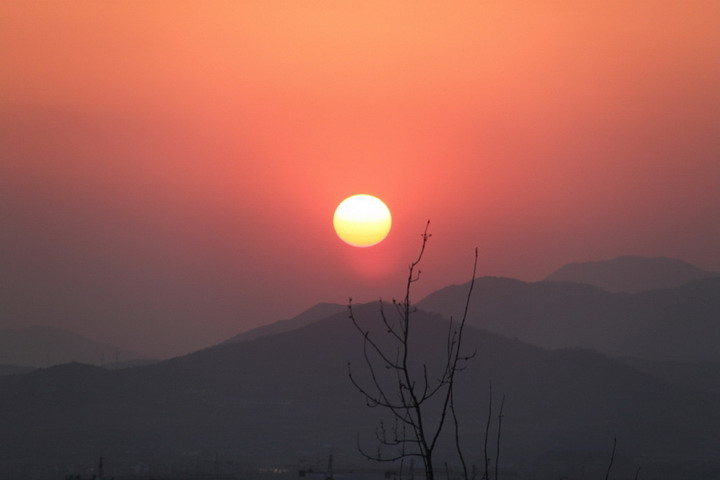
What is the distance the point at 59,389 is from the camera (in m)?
132

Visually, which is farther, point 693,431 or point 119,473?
point 693,431

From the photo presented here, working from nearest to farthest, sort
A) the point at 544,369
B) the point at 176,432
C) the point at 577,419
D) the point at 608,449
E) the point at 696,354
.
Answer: the point at 608,449, the point at 176,432, the point at 577,419, the point at 544,369, the point at 696,354

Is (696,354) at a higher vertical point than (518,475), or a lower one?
higher

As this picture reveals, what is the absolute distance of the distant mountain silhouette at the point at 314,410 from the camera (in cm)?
9881

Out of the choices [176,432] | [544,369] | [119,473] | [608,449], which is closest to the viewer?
[119,473]

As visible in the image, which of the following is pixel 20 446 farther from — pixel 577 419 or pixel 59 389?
pixel 577 419

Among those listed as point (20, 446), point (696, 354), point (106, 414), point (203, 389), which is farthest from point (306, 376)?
point (696, 354)

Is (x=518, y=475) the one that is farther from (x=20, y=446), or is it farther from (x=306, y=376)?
(x=306, y=376)

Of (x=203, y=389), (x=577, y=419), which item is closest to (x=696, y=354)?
(x=577, y=419)

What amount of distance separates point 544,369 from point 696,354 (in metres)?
67.5

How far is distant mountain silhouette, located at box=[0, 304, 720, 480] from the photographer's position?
98812 millimetres

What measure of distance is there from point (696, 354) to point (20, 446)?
421ft

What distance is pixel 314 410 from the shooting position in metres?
128

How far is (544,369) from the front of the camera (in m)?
141
